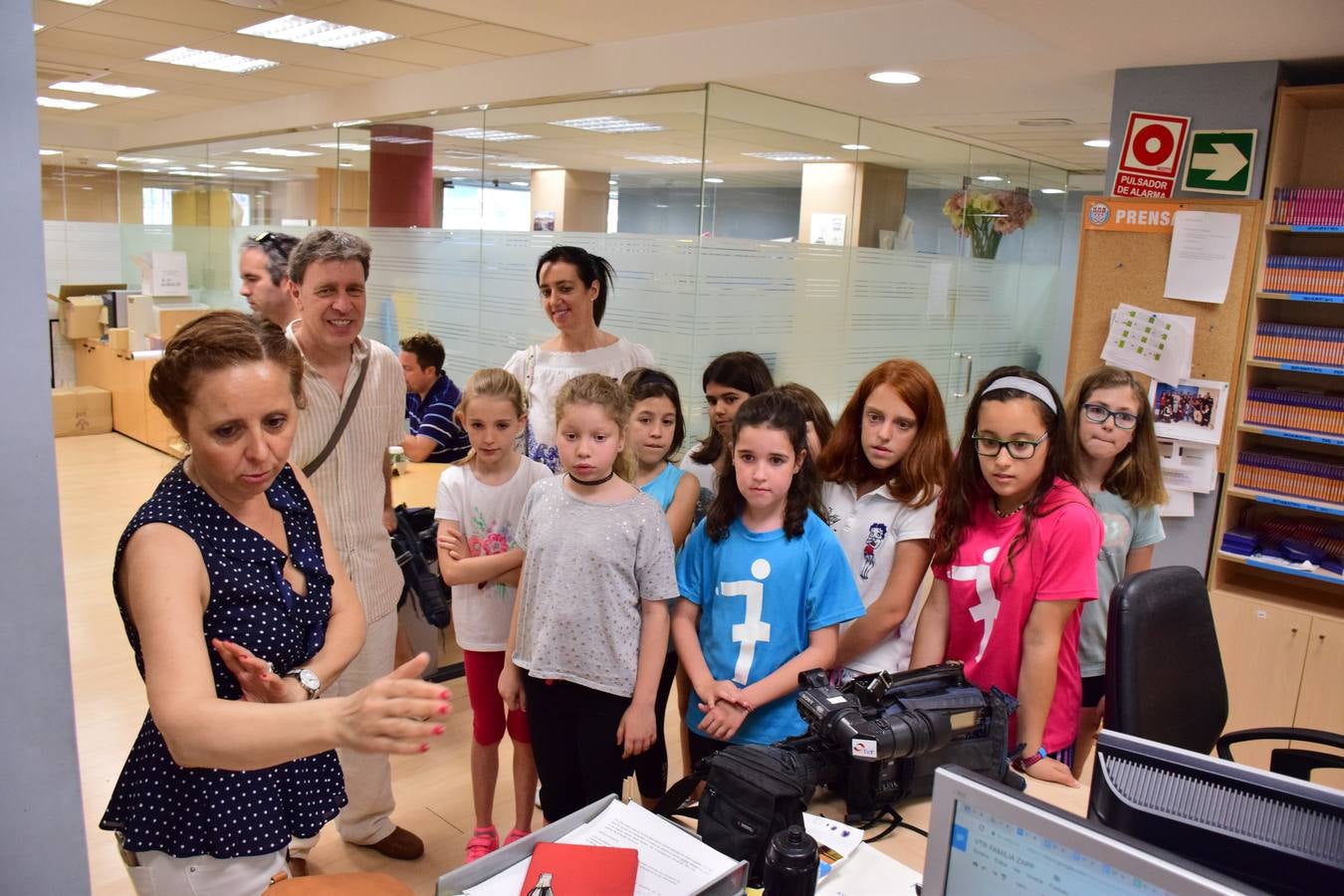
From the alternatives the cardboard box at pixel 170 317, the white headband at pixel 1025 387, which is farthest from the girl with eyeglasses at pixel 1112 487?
the cardboard box at pixel 170 317

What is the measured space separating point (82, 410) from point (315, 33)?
543cm

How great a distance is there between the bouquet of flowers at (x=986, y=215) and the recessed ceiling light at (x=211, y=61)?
3.87 m

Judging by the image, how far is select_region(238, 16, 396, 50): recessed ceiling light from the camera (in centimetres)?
427

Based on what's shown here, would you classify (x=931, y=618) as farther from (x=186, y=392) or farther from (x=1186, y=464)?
(x=1186, y=464)

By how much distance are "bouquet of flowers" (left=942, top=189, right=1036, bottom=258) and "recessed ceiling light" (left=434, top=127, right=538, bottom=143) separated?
7.76ft

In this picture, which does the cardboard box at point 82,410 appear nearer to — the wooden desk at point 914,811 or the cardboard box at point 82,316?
the cardboard box at point 82,316

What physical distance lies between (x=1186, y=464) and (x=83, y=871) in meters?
3.69

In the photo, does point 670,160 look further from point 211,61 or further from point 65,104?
point 65,104

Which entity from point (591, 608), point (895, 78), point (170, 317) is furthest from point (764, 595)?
point (170, 317)

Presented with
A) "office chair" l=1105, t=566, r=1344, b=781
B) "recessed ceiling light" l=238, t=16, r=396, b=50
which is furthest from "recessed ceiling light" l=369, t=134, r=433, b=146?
"office chair" l=1105, t=566, r=1344, b=781

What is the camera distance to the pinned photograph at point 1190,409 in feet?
11.7

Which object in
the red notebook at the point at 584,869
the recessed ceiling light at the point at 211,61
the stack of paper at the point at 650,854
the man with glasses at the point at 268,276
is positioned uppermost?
the recessed ceiling light at the point at 211,61

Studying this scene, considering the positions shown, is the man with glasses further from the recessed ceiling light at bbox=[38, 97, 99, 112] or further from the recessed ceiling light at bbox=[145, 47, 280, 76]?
the recessed ceiling light at bbox=[38, 97, 99, 112]

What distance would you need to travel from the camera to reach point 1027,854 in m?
0.91
